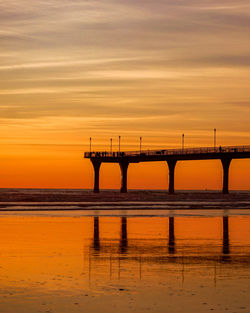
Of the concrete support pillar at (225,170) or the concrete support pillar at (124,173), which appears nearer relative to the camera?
the concrete support pillar at (225,170)

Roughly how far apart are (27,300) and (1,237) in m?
13.0

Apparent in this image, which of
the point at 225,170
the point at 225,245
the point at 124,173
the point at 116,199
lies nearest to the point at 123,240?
Answer: the point at 225,245

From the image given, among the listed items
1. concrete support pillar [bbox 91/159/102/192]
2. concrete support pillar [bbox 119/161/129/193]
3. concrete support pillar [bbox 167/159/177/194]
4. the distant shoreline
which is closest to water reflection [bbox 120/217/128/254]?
the distant shoreline

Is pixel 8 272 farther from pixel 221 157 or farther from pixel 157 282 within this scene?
pixel 221 157

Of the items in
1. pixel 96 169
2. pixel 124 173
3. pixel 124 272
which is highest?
pixel 96 169

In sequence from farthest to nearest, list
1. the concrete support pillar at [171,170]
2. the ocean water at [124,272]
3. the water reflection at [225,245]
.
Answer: the concrete support pillar at [171,170] < the water reflection at [225,245] < the ocean water at [124,272]

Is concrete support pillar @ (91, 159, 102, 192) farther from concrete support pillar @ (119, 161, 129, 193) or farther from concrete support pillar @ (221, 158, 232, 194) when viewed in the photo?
concrete support pillar @ (221, 158, 232, 194)

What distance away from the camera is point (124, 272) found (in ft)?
53.1

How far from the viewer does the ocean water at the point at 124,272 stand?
12.5 meters

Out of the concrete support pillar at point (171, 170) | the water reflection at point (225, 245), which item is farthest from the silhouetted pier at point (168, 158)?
the water reflection at point (225, 245)

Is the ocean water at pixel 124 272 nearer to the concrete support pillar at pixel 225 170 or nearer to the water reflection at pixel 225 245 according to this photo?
the water reflection at pixel 225 245

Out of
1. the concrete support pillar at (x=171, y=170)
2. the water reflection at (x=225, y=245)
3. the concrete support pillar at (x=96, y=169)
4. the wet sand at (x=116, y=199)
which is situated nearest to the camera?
the water reflection at (x=225, y=245)

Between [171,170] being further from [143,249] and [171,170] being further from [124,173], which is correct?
[143,249]

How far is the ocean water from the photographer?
1252cm
